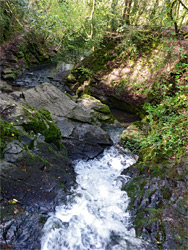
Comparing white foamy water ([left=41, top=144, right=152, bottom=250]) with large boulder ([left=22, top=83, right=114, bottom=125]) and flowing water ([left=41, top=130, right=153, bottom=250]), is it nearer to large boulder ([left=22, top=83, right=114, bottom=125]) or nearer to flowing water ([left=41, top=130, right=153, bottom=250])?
flowing water ([left=41, top=130, right=153, bottom=250])

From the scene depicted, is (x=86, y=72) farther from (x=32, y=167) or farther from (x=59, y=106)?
(x=32, y=167)

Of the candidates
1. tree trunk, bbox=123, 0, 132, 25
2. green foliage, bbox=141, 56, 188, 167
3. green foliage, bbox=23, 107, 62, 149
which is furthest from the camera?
tree trunk, bbox=123, 0, 132, 25

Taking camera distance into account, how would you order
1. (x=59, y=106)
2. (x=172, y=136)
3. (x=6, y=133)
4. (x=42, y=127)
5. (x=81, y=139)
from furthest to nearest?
Answer: (x=59, y=106) → (x=81, y=139) → (x=42, y=127) → (x=172, y=136) → (x=6, y=133)

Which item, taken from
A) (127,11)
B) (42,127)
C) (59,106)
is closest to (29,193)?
(42,127)

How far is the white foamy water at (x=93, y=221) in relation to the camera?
11.0 feet

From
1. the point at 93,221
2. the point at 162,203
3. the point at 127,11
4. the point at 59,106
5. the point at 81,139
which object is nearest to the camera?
the point at 162,203

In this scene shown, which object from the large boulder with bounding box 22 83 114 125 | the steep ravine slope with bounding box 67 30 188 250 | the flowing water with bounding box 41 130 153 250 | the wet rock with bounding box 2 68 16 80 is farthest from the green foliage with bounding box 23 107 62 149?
the wet rock with bounding box 2 68 16 80

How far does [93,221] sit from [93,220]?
0.10ft

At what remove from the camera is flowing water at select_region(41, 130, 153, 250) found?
3.37 metres

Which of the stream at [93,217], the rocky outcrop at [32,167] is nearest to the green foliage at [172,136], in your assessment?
the stream at [93,217]

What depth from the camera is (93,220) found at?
3.95m

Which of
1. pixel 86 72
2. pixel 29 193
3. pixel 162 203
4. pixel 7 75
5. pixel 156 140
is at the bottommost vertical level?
pixel 7 75

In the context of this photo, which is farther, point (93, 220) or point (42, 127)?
point (42, 127)

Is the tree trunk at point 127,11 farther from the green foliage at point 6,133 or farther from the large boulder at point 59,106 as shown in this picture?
the green foliage at point 6,133
